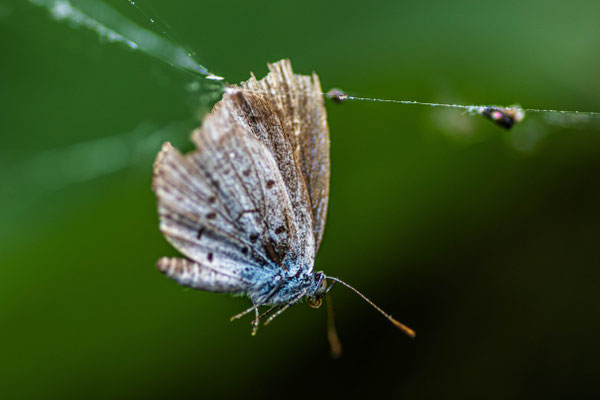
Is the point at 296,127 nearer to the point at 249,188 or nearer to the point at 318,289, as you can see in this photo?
the point at 249,188

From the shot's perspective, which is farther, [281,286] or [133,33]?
[133,33]

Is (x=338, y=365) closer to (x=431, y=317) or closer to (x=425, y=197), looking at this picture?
(x=431, y=317)

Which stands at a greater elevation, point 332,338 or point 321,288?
point 321,288

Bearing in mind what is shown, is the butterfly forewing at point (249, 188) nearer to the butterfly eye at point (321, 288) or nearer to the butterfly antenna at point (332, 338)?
the butterfly eye at point (321, 288)

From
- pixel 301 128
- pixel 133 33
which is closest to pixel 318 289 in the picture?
pixel 301 128

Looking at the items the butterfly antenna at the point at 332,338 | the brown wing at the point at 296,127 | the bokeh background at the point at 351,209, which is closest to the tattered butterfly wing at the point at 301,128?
the brown wing at the point at 296,127

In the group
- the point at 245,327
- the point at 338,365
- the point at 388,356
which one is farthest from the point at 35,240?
the point at 388,356
